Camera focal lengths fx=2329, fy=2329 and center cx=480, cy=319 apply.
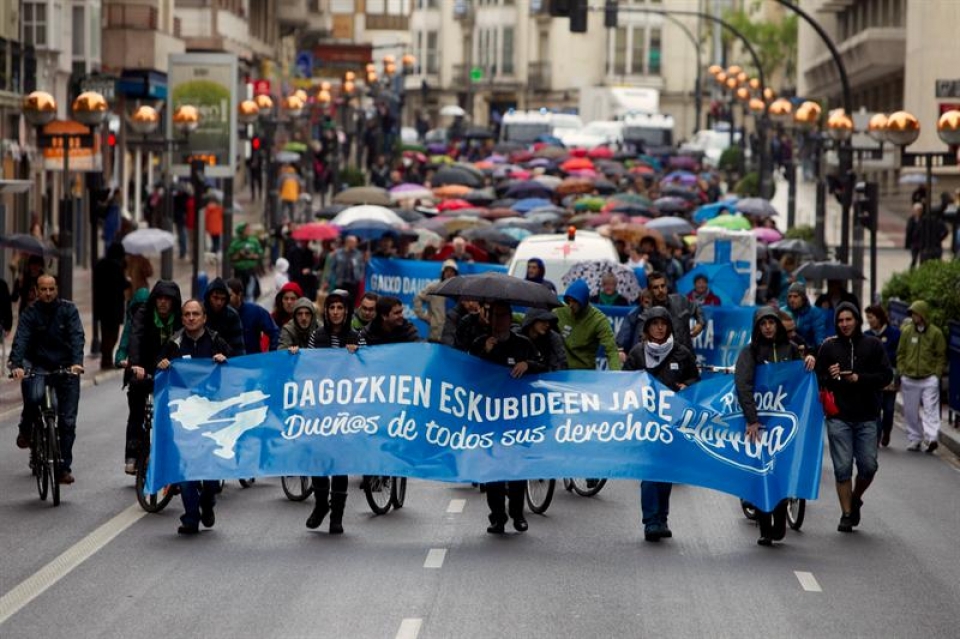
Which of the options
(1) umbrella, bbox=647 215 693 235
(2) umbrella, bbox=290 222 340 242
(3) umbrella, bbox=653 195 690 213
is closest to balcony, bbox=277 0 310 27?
(3) umbrella, bbox=653 195 690 213

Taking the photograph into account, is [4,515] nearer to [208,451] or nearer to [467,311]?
[208,451]

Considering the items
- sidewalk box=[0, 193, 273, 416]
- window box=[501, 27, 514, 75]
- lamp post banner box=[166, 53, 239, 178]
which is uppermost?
window box=[501, 27, 514, 75]

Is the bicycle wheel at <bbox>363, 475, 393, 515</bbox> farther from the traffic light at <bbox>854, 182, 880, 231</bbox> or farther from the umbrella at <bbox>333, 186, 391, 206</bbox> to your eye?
the umbrella at <bbox>333, 186, 391, 206</bbox>

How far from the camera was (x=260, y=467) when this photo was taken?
1633 centimetres

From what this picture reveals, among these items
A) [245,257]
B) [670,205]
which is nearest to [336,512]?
[245,257]

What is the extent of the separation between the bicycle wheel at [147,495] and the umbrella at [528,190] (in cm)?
3917

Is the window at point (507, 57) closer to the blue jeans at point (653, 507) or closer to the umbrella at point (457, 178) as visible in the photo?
the umbrella at point (457, 178)

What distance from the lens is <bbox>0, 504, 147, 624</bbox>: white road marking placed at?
532 inches

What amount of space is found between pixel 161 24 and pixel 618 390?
45116 mm

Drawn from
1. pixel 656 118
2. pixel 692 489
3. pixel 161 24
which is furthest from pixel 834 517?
pixel 656 118

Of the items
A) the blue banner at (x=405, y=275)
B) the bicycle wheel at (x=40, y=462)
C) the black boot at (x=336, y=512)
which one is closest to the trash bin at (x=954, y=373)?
the blue banner at (x=405, y=275)

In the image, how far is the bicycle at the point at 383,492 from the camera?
17.5 metres

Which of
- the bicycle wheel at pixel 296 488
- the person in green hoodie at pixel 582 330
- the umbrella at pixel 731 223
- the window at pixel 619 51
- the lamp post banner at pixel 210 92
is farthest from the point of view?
the window at pixel 619 51

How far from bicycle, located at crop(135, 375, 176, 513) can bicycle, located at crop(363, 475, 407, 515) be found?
58.7 inches
